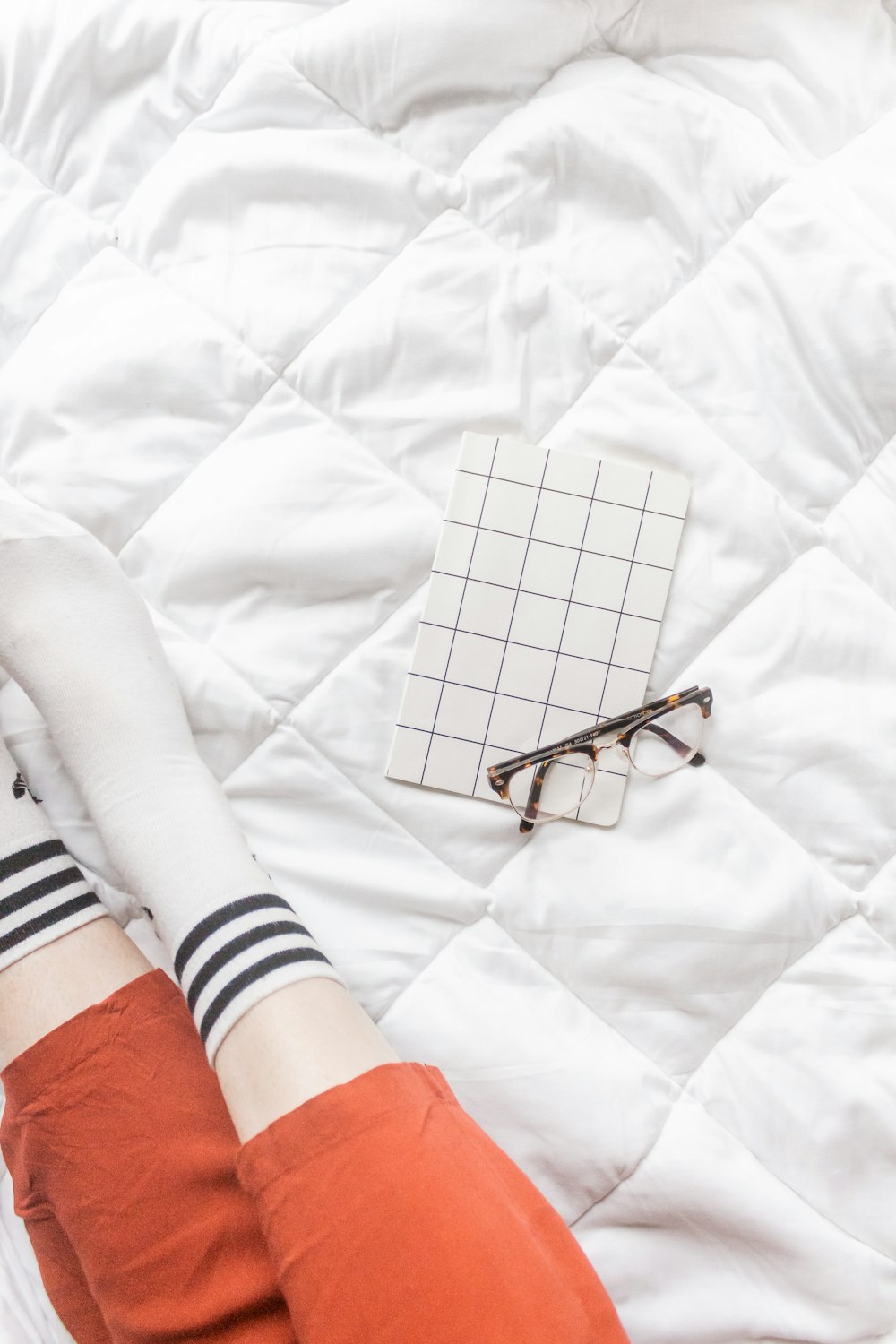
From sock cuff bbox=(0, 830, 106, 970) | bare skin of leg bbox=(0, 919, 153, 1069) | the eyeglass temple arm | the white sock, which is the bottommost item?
bare skin of leg bbox=(0, 919, 153, 1069)

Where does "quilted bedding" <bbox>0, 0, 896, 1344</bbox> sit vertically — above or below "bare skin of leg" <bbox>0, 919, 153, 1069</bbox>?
above

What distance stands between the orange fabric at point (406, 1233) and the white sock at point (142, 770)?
97mm

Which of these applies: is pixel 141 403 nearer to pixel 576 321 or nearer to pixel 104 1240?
pixel 576 321

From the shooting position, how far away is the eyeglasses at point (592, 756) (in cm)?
70

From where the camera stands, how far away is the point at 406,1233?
21.3 inches

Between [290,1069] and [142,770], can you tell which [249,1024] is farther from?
[142,770]

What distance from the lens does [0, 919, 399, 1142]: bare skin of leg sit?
0.60 metres

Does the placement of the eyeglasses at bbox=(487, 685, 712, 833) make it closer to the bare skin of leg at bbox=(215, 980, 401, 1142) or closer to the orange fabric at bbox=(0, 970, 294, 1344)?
the bare skin of leg at bbox=(215, 980, 401, 1142)

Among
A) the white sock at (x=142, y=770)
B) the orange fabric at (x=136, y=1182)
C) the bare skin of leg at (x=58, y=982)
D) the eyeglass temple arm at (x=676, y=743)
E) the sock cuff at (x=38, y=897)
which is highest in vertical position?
the eyeglass temple arm at (x=676, y=743)

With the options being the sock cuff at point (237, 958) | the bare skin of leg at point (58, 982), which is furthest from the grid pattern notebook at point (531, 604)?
the bare skin of leg at point (58, 982)

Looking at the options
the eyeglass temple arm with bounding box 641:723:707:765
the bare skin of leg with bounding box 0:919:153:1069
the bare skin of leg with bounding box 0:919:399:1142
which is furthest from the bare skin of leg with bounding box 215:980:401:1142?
the eyeglass temple arm with bounding box 641:723:707:765

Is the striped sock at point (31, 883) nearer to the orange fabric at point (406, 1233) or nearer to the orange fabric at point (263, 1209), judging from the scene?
the orange fabric at point (263, 1209)

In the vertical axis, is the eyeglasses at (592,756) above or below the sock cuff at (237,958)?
above

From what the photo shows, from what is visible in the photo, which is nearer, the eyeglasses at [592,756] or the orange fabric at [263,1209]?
the orange fabric at [263,1209]
